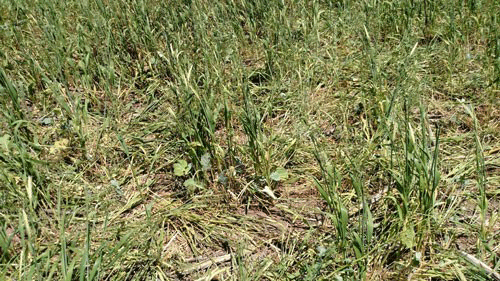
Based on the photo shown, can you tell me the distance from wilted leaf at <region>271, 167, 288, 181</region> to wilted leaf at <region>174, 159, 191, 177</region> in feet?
1.29

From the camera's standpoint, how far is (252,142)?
2.05 meters

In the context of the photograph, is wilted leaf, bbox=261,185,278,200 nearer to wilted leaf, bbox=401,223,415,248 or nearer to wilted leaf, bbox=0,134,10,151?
wilted leaf, bbox=401,223,415,248

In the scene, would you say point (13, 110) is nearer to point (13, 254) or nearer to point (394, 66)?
point (13, 254)

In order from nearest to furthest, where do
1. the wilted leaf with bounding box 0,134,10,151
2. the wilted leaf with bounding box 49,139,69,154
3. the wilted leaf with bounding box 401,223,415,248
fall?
the wilted leaf with bounding box 401,223,415,248 → the wilted leaf with bounding box 0,134,10,151 → the wilted leaf with bounding box 49,139,69,154

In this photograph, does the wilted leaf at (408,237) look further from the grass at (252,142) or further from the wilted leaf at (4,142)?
the wilted leaf at (4,142)

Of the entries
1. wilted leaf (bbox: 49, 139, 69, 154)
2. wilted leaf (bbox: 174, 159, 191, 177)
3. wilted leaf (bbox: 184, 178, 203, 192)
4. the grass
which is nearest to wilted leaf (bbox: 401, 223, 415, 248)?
the grass

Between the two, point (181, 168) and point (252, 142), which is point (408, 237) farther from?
point (181, 168)

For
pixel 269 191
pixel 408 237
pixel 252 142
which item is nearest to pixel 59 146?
pixel 252 142

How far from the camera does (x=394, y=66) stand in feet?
8.84

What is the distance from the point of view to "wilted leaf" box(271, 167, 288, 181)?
203 cm

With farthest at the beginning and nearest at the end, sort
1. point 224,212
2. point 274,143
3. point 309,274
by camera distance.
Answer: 1. point 274,143
2. point 224,212
3. point 309,274

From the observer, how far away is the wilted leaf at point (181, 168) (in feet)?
6.94

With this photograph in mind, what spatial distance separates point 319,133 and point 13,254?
142cm

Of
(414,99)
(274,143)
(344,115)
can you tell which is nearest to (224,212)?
(274,143)
